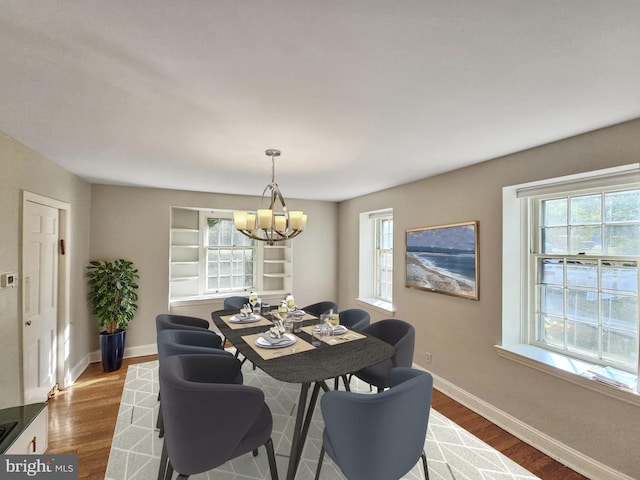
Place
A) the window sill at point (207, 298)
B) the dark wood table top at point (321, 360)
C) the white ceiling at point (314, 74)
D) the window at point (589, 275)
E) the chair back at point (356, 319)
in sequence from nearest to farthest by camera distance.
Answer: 1. the white ceiling at point (314, 74)
2. the dark wood table top at point (321, 360)
3. the window at point (589, 275)
4. the chair back at point (356, 319)
5. the window sill at point (207, 298)

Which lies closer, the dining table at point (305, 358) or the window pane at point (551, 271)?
the dining table at point (305, 358)

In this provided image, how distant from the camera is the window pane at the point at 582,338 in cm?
226

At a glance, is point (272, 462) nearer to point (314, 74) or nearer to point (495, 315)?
point (314, 74)

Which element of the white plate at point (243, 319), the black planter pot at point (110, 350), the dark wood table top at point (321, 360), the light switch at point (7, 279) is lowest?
the black planter pot at point (110, 350)

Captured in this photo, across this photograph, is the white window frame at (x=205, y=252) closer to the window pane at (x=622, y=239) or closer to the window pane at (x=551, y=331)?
the window pane at (x=551, y=331)

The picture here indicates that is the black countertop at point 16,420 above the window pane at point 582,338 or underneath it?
underneath

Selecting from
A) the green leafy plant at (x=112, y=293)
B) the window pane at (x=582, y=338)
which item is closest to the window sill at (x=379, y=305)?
the window pane at (x=582, y=338)

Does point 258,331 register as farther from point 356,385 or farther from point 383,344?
point 356,385

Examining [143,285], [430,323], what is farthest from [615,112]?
[143,285]

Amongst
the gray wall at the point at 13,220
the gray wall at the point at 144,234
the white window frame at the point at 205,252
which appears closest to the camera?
the gray wall at the point at 13,220

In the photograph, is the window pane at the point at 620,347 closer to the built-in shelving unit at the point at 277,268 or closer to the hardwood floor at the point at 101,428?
the hardwood floor at the point at 101,428

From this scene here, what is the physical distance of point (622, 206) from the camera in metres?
2.12

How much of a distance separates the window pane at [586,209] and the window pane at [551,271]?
359mm

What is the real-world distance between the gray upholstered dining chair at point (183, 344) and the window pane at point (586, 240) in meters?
2.89
